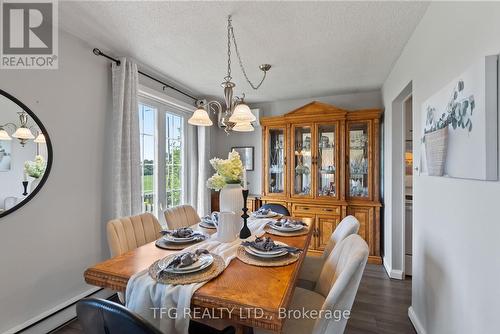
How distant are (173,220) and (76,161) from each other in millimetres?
979

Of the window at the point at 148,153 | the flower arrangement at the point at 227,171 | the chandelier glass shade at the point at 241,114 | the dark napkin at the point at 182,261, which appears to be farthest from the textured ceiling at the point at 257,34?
the dark napkin at the point at 182,261

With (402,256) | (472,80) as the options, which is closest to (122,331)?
(472,80)

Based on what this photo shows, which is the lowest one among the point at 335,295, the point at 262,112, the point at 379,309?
the point at 379,309

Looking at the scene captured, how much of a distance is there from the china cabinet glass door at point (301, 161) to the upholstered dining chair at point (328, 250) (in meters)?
1.69

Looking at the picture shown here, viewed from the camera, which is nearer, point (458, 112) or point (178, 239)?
point (458, 112)

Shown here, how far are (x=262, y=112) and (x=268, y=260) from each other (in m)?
3.25

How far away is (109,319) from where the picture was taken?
0.80 meters

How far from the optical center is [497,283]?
0.98 m

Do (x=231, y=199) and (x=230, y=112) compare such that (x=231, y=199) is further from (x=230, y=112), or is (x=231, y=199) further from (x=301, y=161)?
(x=301, y=161)

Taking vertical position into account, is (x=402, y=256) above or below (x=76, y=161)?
below

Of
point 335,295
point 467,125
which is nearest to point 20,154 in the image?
point 335,295

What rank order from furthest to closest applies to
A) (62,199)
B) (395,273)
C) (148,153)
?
1. (148,153)
2. (395,273)
3. (62,199)

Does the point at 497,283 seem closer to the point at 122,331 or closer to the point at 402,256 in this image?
the point at 122,331

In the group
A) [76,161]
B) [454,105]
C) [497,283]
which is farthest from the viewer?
[76,161]
